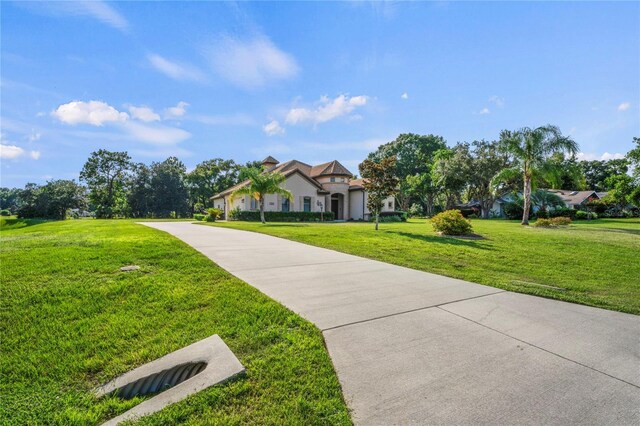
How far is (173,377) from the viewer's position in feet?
8.71

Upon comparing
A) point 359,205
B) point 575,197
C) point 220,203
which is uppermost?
point 575,197

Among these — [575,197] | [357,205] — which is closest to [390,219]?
[357,205]

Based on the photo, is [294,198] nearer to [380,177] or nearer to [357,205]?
[357,205]

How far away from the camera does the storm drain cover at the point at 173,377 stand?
229 centimetres

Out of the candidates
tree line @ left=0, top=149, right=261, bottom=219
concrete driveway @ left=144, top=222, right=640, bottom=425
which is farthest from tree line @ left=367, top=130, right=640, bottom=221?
tree line @ left=0, top=149, right=261, bottom=219

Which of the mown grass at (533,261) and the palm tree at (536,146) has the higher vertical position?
the palm tree at (536,146)

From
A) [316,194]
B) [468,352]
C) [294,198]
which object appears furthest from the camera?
[316,194]

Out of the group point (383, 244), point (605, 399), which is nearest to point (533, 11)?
point (383, 244)

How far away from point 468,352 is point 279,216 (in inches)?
1024

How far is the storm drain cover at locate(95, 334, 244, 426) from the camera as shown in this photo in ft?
7.51

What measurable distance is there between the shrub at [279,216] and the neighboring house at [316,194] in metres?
0.81

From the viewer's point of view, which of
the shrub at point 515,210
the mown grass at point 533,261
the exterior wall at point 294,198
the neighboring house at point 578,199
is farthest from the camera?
the neighboring house at point 578,199

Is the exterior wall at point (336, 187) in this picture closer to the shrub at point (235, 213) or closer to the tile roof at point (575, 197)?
the shrub at point (235, 213)

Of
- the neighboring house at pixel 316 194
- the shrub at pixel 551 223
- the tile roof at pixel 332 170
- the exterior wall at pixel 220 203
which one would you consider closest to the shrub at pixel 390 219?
the neighboring house at pixel 316 194
